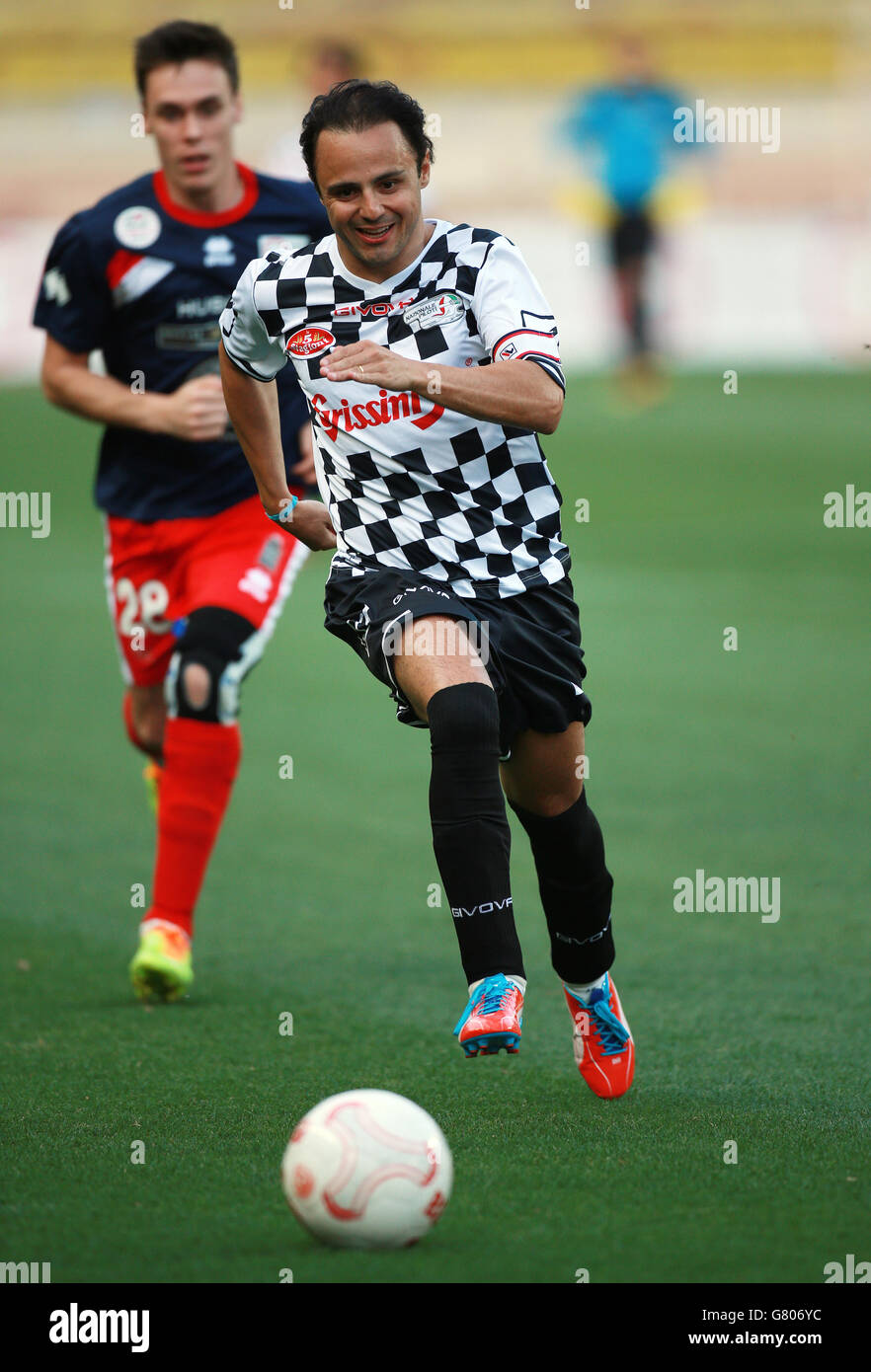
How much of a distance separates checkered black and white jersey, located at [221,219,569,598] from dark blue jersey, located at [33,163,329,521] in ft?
5.09

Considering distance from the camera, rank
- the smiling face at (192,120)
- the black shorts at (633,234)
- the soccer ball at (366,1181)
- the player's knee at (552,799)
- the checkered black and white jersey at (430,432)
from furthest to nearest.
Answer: the black shorts at (633,234) → the smiling face at (192,120) → the player's knee at (552,799) → the checkered black and white jersey at (430,432) → the soccer ball at (366,1181)

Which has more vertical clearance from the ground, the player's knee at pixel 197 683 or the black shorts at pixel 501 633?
the player's knee at pixel 197 683

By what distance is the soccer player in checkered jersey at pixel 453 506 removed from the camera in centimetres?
357

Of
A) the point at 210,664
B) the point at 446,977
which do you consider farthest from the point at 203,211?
the point at 446,977

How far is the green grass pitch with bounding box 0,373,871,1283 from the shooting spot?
3256mm

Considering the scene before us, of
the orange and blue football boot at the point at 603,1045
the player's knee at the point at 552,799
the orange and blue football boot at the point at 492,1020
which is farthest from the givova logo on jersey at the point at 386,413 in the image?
the orange and blue football boot at the point at 603,1045

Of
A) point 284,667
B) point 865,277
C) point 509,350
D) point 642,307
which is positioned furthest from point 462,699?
point 865,277

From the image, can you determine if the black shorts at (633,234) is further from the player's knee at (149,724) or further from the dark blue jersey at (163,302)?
the player's knee at (149,724)

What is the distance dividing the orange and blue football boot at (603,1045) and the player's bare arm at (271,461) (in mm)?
1153

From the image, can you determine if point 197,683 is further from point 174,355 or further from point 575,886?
point 575,886

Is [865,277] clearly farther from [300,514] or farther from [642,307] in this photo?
[300,514]

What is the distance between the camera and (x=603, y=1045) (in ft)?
13.6

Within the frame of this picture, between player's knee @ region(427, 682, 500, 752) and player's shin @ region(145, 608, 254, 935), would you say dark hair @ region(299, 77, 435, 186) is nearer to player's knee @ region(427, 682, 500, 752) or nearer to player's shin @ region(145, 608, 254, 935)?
player's knee @ region(427, 682, 500, 752)

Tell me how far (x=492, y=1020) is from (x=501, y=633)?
80 centimetres
